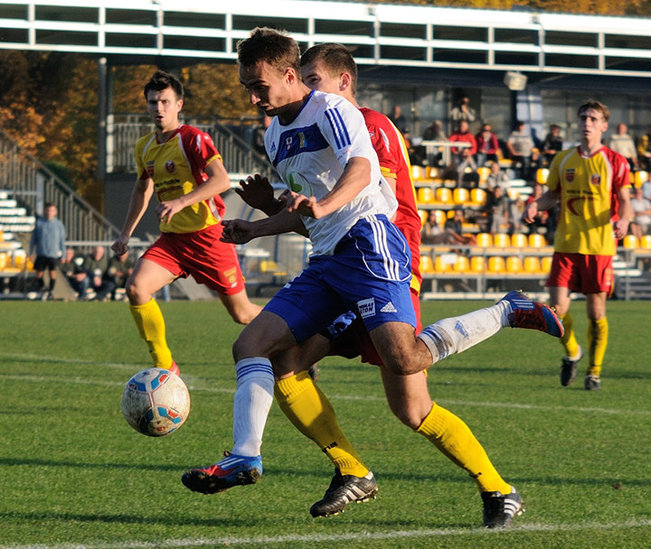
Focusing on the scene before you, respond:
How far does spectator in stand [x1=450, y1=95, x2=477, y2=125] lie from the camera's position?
104ft

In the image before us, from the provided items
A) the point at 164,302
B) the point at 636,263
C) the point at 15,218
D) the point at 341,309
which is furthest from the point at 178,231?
the point at 636,263

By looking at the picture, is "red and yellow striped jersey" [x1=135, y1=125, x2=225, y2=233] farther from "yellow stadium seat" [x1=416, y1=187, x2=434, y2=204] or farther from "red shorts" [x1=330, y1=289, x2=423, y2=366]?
"yellow stadium seat" [x1=416, y1=187, x2=434, y2=204]

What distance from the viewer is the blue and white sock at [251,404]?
435cm

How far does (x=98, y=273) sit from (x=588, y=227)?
48.4 ft

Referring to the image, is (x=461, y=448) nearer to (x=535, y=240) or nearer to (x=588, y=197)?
(x=588, y=197)

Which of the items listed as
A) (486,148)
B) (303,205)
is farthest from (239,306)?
(486,148)

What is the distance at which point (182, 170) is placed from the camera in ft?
29.1

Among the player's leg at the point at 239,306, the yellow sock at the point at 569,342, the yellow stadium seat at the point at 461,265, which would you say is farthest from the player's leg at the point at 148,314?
the yellow stadium seat at the point at 461,265

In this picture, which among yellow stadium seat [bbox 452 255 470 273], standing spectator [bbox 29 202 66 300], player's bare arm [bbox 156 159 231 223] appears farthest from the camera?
yellow stadium seat [bbox 452 255 470 273]

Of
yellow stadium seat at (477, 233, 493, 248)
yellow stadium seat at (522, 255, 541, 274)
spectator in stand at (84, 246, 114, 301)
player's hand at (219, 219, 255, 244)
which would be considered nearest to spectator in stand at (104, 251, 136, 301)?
spectator in stand at (84, 246, 114, 301)

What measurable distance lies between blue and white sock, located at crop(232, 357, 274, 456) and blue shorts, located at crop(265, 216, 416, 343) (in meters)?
0.25

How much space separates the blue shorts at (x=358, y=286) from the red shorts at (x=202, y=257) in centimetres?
404

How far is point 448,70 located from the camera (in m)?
34.3

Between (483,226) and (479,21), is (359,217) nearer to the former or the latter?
(483,226)
